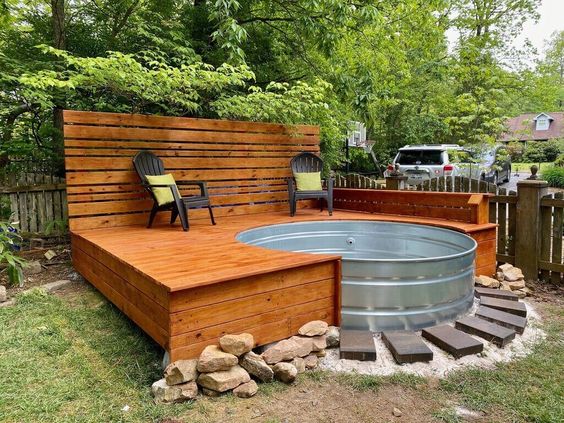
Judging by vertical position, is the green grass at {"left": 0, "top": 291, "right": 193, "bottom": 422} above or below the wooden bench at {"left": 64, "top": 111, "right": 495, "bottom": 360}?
below

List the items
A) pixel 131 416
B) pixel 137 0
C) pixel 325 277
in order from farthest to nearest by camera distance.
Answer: pixel 137 0
pixel 325 277
pixel 131 416

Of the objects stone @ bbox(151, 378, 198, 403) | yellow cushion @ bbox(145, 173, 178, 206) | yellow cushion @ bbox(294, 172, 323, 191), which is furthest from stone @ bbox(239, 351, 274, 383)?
yellow cushion @ bbox(294, 172, 323, 191)

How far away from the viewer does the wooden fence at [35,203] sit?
4852 mm

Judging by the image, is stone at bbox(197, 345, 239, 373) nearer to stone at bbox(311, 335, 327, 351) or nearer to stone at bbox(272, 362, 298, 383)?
stone at bbox(272, 362, 298, 383)

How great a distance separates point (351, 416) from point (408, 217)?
3.66 m

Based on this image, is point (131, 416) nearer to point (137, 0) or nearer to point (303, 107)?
point (303, 107)

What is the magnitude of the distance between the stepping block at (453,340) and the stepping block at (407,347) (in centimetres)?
10

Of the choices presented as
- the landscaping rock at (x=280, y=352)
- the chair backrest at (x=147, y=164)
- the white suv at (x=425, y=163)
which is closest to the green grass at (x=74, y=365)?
the landscaping rock at (x=280, y=352)

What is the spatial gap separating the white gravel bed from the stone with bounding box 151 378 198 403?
0.78 metres

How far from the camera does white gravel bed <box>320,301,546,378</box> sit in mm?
2371

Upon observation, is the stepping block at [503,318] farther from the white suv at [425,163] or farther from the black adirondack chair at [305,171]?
the white suv at [425,163]

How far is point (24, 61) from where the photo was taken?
5.52m

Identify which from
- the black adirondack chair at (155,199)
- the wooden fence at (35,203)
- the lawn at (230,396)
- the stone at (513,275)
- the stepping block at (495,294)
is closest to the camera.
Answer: the lawn at (230,396)

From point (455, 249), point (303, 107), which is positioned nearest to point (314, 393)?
point (455, 249)
